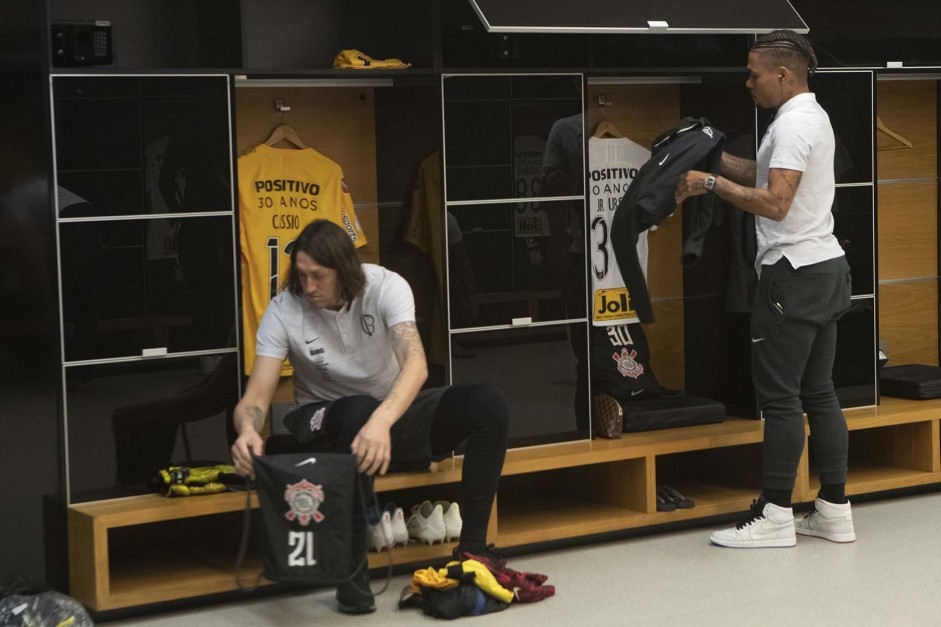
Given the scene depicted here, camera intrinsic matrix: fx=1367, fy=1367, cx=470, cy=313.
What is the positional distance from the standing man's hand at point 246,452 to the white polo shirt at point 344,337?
1.04 feet

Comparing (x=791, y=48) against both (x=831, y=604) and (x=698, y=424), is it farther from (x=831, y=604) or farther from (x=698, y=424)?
(x=831, y=604)

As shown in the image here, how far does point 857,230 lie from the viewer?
16.0ft

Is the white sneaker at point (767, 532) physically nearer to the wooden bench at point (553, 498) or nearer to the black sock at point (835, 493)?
the black sock at point (835, 493)

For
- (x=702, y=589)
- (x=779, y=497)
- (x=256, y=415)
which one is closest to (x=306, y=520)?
A: (x=256, y=415)

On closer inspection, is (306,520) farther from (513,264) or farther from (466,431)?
(513,264)

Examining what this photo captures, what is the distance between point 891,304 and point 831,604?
2.38 m

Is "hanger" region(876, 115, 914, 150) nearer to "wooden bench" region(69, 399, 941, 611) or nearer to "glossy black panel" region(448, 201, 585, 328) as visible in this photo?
"wooden bench" region(69, 399, 941, 611)

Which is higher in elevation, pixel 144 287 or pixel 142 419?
pixel 144 287

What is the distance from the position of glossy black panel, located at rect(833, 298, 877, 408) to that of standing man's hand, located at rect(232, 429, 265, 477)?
2.31m

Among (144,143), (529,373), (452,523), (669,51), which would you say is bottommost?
(452,523)

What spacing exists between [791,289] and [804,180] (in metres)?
0.33

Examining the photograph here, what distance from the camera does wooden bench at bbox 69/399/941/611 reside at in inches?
147

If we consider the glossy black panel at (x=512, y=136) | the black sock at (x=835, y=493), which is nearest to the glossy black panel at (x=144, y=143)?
the glossy black panel at (x=512, y=136)

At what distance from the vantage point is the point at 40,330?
147 inches
